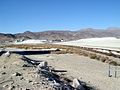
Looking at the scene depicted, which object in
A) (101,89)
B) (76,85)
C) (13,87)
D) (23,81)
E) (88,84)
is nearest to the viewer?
(13,87)

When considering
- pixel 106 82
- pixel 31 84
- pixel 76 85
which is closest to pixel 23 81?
pixel 31 84

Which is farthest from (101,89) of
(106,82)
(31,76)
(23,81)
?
(23,81)

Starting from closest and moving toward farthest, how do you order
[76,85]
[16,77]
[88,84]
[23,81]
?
[23,81] < [16,77] < [76,85] < [88,84]

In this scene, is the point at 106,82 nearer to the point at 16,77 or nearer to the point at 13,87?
the point at 16,77

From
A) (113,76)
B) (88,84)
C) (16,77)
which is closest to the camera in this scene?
(16,77)

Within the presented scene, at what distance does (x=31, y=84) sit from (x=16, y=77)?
243 cm

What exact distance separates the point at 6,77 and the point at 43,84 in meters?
3.18

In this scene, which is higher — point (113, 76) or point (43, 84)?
point (43, 84)

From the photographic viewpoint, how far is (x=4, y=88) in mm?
13969

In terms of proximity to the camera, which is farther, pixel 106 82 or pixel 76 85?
pixel 106 82

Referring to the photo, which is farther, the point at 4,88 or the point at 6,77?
the point at 6,77

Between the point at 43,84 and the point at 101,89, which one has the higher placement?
the point at 43,84

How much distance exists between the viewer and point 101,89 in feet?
65.6

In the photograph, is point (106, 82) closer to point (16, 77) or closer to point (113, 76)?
point (113, 76)
